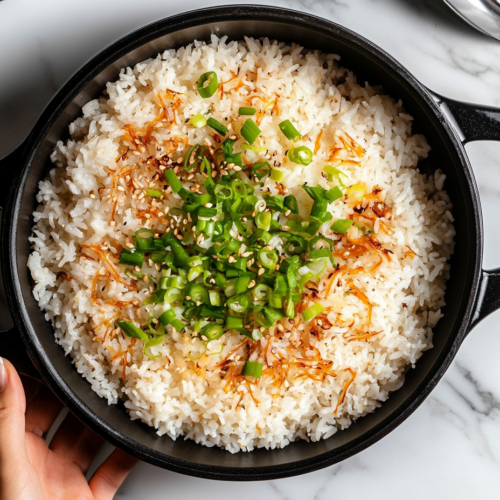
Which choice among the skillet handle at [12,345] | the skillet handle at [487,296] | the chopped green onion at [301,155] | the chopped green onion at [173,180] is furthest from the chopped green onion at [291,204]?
the skillet handle at [12,345]

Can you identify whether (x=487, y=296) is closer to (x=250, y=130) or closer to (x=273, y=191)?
(x=273, y=191)

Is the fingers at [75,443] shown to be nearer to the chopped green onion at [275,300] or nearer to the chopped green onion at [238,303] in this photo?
the chopped green onion at [238,303]

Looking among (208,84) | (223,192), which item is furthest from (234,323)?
(208,84)

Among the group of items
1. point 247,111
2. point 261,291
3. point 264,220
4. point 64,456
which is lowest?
point 64,456

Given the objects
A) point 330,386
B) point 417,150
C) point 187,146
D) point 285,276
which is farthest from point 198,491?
point 417,150

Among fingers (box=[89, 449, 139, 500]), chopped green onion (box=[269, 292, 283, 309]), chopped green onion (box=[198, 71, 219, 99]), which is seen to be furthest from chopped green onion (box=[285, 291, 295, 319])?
fingers (box=[89, 449, 139, 500])

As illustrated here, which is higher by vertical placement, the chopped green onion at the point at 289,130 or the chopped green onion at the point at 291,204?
the chopped green onion at the point at 289,130
